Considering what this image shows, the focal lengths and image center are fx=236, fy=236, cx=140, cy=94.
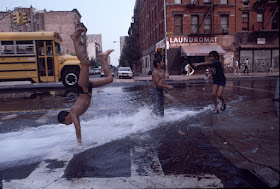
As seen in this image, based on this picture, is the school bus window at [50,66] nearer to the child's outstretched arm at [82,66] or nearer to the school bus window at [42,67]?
the school bus window at [42,67]

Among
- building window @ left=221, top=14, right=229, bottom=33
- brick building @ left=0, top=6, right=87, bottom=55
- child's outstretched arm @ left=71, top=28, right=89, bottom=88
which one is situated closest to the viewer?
child's outstretched arm @ left=71, top=28, right=89, bottom=88

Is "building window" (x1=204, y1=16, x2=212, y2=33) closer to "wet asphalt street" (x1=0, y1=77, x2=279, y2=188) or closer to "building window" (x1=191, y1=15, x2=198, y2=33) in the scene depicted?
"building window" (x1=191, y1=15, x2=198, y2=33)

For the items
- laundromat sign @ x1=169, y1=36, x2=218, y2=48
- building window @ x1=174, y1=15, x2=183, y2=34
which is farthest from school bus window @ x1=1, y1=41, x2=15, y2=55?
building window @ x1=174, y1=15, x2=183, y2=34

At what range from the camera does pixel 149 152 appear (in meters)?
3.82

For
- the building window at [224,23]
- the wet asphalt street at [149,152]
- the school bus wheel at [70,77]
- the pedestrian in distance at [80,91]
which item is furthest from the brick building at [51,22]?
the pedestrian in distance at [80,91]

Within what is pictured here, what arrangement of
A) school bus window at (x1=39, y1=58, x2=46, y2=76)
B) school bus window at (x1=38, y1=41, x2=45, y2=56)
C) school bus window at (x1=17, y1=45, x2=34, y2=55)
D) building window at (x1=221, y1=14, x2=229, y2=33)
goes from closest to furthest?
school bus window at (x1=17, y1=45, x2=34, y2=55) < school bus window at (x1=38, y1=41, x2=45, y2=56) < school bus window at (x1=39, y1=58, x2=46, y2=76) < building window at (x1=221, y1=14, x2=229, y2=33)

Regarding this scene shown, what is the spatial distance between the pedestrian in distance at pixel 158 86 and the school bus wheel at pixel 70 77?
10.2 meters

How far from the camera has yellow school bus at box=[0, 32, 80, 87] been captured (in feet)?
48.2

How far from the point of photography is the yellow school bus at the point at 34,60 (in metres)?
14.7

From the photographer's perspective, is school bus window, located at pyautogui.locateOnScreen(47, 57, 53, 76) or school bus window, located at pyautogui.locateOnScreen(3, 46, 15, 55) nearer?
school bus window, located at pyautogui.locateOnScreen(3, 46, 15, 55)

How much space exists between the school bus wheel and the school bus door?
2.45ft

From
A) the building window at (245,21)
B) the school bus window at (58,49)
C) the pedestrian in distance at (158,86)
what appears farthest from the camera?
the building window at (245,21)

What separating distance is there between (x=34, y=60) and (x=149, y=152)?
43.8 feet

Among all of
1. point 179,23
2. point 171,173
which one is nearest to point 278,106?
point 171,173
